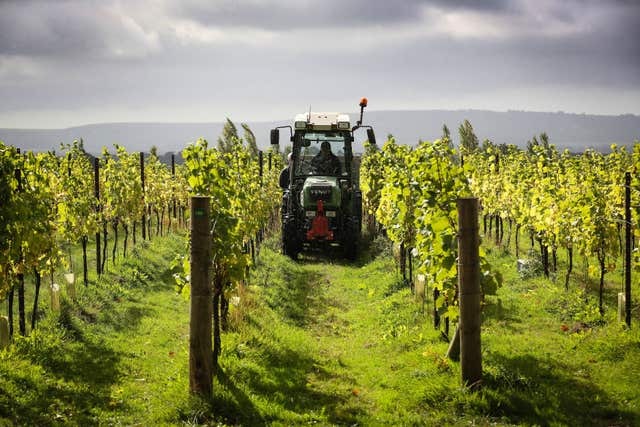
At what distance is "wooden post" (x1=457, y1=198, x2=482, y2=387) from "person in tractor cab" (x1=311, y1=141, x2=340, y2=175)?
8.78 meters

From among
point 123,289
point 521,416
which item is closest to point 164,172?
point 123,289

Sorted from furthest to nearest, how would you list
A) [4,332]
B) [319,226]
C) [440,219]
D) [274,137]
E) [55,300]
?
1. [319,226]
2. [274,137]
3. [55,300]
4. [4,332]
5. [440,219]

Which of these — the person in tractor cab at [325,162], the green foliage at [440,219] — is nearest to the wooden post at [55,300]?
the green foliage at [440,219]

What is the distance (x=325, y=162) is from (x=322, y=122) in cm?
97


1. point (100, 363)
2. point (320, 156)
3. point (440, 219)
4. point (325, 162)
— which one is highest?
point (320, 156)

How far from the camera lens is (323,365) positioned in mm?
6340

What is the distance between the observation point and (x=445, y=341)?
647 centimetres

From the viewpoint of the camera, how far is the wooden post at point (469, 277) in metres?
4.82

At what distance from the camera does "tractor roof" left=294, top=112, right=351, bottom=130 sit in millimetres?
12992

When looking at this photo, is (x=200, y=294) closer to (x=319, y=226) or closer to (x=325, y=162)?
(x=319, y=226)

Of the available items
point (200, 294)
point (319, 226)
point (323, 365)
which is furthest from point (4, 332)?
point (319, 226)

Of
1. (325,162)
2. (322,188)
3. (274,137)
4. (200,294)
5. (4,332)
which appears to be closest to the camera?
(200,294)

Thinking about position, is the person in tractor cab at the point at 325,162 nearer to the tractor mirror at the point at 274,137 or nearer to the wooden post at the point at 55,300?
the tractor mirror at the point at 274,137

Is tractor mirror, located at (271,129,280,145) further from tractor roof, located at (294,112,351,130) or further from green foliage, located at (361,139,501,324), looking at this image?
green foliage, located at (361,139,501,324)
